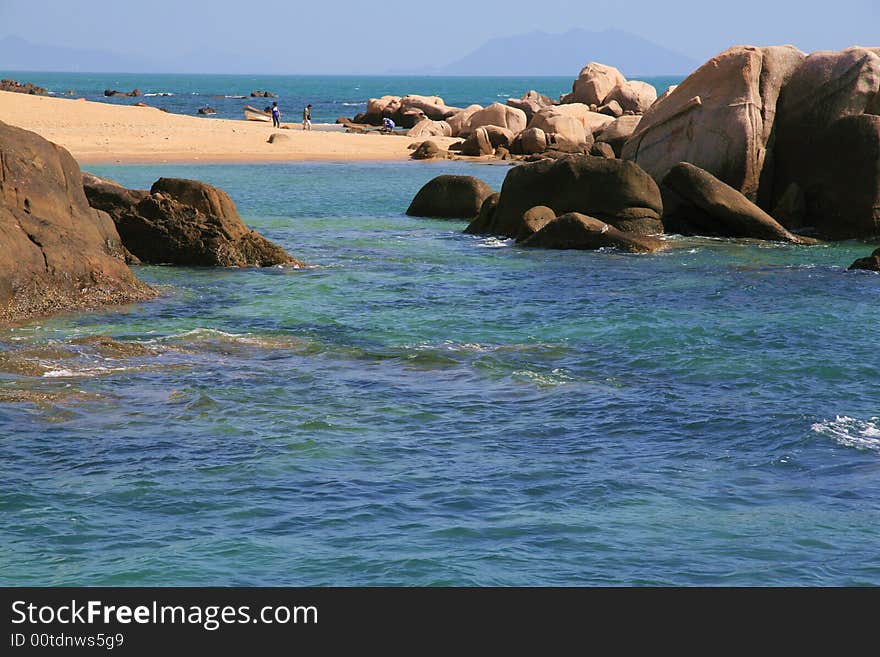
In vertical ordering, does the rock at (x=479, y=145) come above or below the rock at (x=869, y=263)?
above

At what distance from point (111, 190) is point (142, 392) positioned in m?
8.86

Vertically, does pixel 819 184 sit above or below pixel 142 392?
above

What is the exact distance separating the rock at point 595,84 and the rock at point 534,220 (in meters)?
46.3

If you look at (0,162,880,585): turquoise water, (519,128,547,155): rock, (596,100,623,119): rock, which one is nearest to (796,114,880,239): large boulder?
(0,162,880,585): turquoise water

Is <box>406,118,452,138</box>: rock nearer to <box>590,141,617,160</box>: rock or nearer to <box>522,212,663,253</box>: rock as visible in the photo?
<box>590,141,617,160</box>: rock

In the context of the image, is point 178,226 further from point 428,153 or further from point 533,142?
point 533,142

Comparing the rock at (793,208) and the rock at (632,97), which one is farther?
the rock at (632,97)

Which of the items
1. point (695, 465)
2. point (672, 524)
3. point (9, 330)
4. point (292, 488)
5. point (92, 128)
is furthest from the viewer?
point (92, 128)

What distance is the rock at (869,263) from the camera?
61.0 feet

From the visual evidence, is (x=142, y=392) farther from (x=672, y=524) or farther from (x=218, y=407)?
(x=672, y=524)

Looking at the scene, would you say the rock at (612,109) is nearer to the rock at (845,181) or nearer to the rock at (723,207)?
the rock at (845,181)

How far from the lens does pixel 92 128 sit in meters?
44.2

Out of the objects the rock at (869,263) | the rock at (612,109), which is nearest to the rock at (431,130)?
the rock at (612,109)
